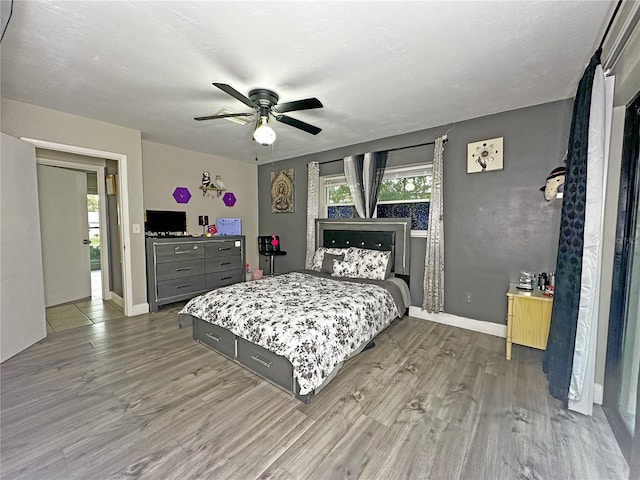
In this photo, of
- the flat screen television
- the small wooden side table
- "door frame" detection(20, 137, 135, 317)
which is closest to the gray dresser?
"door frame" detection(20, 137, 135, 317)

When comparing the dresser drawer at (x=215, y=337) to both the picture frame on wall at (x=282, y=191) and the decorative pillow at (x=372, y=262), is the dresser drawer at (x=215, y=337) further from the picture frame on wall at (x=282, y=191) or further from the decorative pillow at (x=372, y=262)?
the picture frame on wall at (x=282, y=191)

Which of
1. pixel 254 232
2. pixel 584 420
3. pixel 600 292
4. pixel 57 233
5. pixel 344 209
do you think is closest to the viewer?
pixel 584 420

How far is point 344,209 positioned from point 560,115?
287cm

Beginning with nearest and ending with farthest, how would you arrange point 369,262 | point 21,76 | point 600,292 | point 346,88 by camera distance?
point 600,292 → point 21,76 → point 346,88 → point 369,262

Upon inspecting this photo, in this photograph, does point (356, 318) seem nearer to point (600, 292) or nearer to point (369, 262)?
point (369, 262)

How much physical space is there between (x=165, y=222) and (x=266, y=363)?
327 cm

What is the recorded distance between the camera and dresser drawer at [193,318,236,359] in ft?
8.17

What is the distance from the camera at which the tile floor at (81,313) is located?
343 centimetres

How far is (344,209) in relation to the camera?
15.1ft

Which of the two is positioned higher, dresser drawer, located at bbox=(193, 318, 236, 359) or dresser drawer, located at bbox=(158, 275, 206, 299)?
dresser drawer, located at bbox=(158, 275, 206, 299)

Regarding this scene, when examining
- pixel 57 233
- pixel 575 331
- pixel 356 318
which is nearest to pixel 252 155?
pixel 57 233

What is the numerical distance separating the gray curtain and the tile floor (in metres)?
3.87

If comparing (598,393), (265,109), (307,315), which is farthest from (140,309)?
(598,393)

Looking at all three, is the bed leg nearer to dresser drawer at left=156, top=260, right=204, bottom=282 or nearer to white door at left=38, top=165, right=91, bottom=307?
dresser drawer at left=156, top=260, right=204, bottom=282
